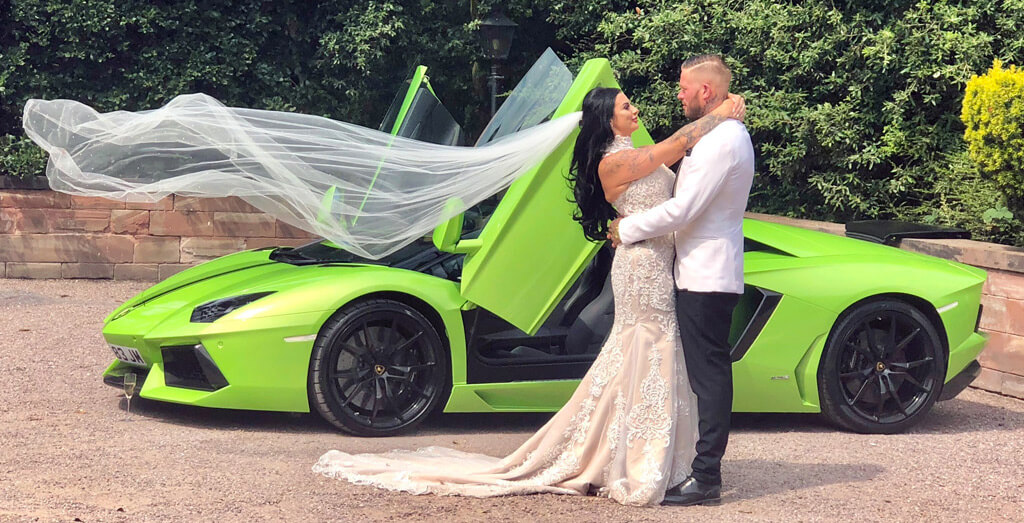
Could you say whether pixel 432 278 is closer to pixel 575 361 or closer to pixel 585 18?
pixel 575 361

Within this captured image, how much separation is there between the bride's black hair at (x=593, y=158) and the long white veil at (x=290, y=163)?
1.71 feet

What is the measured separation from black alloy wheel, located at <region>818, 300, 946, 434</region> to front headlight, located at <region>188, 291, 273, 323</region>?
2.98 m

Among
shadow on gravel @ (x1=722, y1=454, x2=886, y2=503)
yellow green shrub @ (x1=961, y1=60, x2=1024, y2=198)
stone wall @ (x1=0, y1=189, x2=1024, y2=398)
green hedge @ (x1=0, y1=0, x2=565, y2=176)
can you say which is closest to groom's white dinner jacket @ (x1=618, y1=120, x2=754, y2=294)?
shadow on gravel @ (x1=722, y1=454, x2=886, y2=503)

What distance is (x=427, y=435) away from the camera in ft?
20.2

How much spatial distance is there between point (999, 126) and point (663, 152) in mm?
3640

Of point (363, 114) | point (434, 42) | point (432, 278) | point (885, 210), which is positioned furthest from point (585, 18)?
point (432, 278)

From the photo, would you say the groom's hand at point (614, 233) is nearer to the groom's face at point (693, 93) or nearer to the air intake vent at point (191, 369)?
the groom's face at point (693, 93)

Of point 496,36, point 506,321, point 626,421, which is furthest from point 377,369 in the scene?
point 496,36

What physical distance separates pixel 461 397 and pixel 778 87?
245 inches

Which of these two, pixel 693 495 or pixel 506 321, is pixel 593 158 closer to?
pixel 506 321

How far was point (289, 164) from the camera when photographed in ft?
19.8

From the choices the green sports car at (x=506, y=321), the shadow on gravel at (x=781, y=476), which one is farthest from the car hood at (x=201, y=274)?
the shadow on gravel at (x=781, y=476)

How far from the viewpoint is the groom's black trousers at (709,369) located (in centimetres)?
497

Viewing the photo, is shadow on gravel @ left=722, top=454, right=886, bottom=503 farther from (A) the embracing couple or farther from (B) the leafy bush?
(B) the leafy bush
